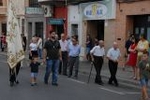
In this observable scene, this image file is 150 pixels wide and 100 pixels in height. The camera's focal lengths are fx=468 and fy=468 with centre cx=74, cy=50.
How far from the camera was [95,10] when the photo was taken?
27547 mm

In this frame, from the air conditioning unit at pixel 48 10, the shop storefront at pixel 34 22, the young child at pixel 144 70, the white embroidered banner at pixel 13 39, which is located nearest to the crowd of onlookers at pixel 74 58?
the young child at pixel 144 70

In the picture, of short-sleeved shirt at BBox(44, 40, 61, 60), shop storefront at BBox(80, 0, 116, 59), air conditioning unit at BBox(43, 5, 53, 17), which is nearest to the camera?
short-sleeved shirt at BBox(44, 40, 61, 60)

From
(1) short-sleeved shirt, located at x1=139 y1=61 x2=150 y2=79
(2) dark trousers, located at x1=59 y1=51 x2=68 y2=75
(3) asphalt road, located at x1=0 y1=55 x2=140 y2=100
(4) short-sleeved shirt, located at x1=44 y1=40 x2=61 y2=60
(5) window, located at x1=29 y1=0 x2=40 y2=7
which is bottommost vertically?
(3) asphalt road, located at x1=0 y1=55 x2=140 y2=100

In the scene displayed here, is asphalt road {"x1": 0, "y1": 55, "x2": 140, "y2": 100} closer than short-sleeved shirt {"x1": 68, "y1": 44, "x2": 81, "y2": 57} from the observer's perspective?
Yes

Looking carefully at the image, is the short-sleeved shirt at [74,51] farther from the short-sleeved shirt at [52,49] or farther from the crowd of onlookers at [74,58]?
the short-sleeved shirt at [52,49]

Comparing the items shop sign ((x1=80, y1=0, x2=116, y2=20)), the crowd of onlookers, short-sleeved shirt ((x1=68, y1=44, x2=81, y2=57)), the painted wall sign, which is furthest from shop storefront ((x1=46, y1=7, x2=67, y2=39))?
short-sleeved shirt ((x1=68, y1=44, x2=81, y2=57))

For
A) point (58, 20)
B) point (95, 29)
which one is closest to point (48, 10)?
point (58, 20)

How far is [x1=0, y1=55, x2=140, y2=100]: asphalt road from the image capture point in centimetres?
1296

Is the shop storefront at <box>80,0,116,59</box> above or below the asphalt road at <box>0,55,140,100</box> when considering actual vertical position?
above

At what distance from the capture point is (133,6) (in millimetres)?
23875

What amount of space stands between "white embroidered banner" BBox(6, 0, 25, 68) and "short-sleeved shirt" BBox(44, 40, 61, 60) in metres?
0.92

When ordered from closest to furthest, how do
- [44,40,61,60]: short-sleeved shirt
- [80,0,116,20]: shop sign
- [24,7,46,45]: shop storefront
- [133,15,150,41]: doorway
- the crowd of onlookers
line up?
the crowd of onlookers, [44,40,61,60]: short-sleeved shirt, [133,15,150,41]: doorway, [80,0,116,20]: shop sign, [24,7,46,45]: shop storefront

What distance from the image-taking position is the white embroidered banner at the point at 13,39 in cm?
1560

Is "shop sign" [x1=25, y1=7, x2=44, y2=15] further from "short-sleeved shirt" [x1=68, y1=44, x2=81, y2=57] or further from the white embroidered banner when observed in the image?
the white embroidered banner
